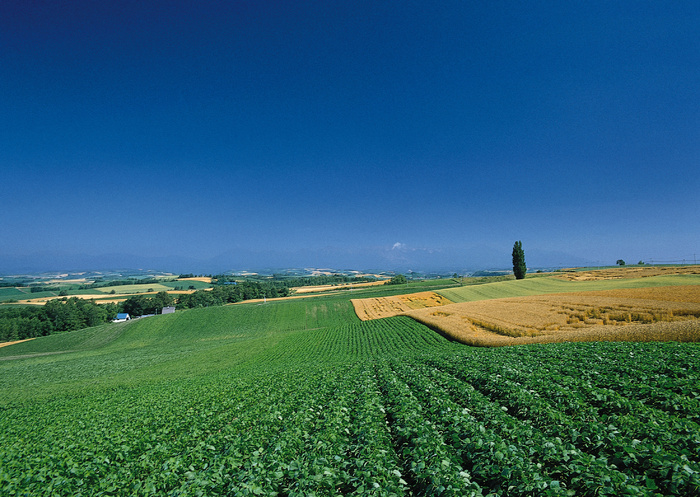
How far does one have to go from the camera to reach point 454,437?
7352 mm

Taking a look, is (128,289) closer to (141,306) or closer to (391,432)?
(141,306)

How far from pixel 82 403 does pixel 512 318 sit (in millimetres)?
44116

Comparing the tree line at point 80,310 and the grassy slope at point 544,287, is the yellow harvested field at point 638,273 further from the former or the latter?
the tree line at point 80,310

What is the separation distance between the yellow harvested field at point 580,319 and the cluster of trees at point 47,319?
344ft

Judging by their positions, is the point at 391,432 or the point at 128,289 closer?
the point at 391,432

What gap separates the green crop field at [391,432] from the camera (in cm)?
551

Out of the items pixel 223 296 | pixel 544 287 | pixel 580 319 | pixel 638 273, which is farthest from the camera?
pixel 223 296

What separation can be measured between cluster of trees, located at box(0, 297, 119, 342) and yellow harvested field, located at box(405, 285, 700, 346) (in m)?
105

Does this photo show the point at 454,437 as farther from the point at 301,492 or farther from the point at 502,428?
the point at 301,492

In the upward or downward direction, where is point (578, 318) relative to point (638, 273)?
downward

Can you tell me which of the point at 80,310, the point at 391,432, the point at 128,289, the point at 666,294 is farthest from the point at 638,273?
the point at 128,289

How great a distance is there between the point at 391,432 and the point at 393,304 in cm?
6289

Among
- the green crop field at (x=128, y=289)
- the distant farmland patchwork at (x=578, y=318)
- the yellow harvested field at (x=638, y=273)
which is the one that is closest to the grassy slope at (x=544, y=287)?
the distant farmland patchwork at (x=578, y=318)

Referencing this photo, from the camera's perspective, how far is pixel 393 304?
70.8 meters
